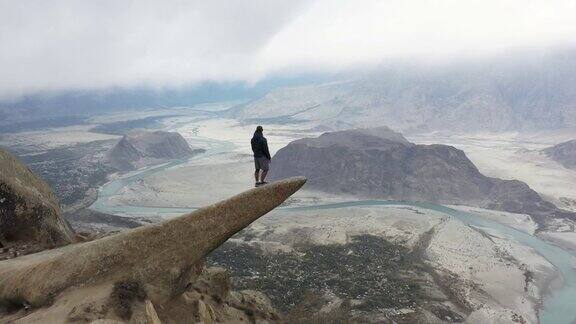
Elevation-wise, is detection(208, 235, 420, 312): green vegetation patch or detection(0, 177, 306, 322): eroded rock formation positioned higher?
detection(0, 177, 306, 322): eroded rock formation

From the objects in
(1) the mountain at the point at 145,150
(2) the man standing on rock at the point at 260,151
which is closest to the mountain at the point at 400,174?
(1) the mountain at the point at 145,150

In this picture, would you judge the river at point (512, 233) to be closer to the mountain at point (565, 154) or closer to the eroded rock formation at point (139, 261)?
the eroded rock formation at point (139, 261)

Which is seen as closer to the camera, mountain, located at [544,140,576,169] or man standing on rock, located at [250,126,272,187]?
man standing on rock, located at [250,126,272,187]

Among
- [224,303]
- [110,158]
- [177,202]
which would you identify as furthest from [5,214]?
[110,158]

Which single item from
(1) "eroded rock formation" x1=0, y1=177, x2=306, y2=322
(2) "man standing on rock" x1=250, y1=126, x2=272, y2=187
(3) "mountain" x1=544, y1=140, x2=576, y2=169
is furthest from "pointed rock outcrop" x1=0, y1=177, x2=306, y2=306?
(3) "mountain" x1=544, y1=140, x2=576, y2=169

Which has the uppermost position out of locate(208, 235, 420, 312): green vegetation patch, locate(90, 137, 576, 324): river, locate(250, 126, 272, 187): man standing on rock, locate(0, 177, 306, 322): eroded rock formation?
locate(250, 126, 272, 187): man standing on rock

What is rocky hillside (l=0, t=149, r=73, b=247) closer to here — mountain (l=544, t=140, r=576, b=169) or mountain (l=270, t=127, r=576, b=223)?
mountain (l=270, t=127, r=576, b=223)

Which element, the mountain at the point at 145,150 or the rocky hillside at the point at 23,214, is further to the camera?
the mountain at the point at 145,150
